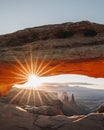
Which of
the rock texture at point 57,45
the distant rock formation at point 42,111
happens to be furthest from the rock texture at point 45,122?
the rock texture at point 57,45

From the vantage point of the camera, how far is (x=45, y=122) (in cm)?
2341

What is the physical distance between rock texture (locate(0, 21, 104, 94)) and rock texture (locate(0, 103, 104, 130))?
5049mm

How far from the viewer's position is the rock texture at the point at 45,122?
22.6 meters

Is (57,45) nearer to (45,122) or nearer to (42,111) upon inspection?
(45,122)

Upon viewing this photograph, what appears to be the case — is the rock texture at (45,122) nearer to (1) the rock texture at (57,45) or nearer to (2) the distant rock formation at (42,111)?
(2) the distant rock formation at (42,111)

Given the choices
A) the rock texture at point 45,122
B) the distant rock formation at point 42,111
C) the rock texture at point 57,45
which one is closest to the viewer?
the rock texture at point 57,45

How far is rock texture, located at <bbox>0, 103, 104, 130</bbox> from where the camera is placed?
22594 mm

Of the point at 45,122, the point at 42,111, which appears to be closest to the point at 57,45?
the point at 45,122

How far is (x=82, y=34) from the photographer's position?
1917cm

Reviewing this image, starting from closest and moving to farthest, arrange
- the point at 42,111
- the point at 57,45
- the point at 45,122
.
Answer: the point at 57,45, the point at 45,122, the point at 42,111

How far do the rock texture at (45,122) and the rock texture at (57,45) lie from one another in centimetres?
505

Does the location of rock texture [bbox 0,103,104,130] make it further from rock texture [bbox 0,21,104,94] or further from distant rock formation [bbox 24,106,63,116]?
rock texture [bbox 0,21,104,94]

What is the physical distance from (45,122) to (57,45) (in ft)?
24.6

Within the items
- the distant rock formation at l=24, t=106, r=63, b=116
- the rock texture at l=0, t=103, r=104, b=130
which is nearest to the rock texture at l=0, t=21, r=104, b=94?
the rock texture at l=0, t=103, r=104, b=130
